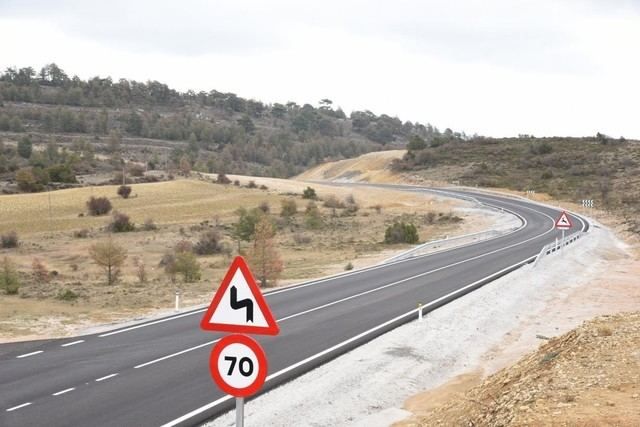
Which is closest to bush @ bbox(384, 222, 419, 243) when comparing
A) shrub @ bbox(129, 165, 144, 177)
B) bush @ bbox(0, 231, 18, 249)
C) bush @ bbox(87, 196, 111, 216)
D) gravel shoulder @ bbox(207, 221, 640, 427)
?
gravel shoulder @ bbox(207, 221, 640, 427)

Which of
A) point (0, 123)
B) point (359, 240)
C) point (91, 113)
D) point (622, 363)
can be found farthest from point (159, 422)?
point (91, 113)

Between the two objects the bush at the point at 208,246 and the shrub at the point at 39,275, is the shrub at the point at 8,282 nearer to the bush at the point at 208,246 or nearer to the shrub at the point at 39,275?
the shrub at the point at 39,275

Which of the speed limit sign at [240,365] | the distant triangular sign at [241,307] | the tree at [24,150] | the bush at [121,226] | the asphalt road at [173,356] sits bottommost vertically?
the bush at [121,226]

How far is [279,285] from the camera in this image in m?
27.9

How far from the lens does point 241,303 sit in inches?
244

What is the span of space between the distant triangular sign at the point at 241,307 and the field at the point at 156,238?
1307 centimetres

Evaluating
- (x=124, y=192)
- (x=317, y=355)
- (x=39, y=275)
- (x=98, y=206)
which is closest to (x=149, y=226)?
(x=98, y=206)

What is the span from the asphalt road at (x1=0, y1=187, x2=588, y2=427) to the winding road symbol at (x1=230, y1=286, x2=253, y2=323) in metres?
5.25

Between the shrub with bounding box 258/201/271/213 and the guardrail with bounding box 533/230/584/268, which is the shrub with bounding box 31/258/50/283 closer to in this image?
the guardrail with bounding box 533/230/584/268

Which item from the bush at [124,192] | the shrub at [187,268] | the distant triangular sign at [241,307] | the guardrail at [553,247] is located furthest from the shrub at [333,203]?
the distant triangular sign at [241,307]

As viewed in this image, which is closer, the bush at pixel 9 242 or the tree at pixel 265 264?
the tree at pixel 265 264

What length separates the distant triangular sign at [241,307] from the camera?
242 inches

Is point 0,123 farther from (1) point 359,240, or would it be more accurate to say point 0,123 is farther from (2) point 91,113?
(1) point 359,240

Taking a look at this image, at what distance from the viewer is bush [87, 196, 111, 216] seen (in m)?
65.9
